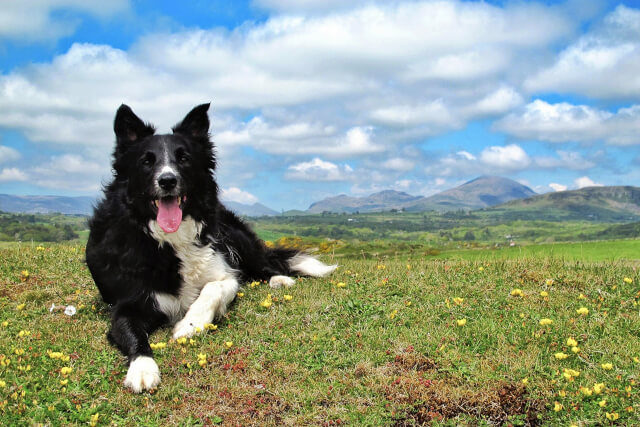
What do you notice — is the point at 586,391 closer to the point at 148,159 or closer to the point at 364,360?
the point at 364,360

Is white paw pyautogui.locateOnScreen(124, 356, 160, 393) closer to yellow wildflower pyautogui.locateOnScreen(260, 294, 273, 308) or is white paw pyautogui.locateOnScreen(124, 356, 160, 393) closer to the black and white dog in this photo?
the black and white dog

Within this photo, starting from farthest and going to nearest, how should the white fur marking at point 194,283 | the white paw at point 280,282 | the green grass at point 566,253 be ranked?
the green grass at point 566,253 → the white paw at point 280,282 → the white fur marking at point 194,283

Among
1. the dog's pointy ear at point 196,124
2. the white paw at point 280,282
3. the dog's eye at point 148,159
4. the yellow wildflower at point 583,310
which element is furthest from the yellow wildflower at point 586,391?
the dog's pointy ear at point 196,124

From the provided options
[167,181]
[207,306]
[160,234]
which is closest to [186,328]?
[207,306]

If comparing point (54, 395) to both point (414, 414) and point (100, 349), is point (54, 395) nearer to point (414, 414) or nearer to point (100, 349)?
point (100, 349)

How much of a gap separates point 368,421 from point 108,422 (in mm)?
2708

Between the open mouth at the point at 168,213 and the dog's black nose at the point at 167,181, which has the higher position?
the dog's black nose at the point at 167,181

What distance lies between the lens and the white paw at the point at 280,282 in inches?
388

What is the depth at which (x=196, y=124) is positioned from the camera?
8.17 meters

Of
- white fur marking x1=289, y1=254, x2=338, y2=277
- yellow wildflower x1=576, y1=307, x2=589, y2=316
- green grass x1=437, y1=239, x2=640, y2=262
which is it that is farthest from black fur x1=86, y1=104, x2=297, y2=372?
green grass x1=437, y1=239, x2=640, y2=262

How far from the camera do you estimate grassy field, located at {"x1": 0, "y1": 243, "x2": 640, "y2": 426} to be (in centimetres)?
503

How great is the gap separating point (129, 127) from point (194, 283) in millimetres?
2714

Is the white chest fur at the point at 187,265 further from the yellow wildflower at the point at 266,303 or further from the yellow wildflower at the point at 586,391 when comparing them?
the yellow wildflower at the point at 586,391

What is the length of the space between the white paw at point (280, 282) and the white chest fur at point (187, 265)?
1.90m
